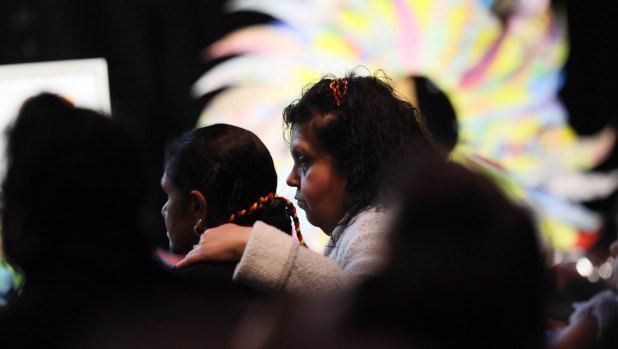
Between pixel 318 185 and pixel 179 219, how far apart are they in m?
0.27

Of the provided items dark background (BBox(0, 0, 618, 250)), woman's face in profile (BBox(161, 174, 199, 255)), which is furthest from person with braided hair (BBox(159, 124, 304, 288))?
dark background (BBox(0, 0, 618, 250))

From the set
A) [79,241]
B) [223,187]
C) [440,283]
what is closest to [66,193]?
[79,241]

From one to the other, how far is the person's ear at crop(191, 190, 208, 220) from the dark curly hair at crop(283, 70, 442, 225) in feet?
0.86

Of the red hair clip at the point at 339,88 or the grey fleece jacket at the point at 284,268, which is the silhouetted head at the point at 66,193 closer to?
the grey fleece jacket at the point at 284,268

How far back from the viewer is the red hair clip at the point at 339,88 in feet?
5.68

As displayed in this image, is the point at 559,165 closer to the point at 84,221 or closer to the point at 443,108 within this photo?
the point at 443,108

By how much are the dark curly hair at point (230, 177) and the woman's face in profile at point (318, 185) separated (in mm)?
106

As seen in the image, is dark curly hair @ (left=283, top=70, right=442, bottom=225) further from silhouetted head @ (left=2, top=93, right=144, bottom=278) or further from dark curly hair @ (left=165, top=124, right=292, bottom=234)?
silhouetted head @ (left=2, top=93, right=144, bottom=278)

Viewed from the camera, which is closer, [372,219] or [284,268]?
[284,268]

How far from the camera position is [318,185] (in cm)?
166

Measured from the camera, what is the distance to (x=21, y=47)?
126 inches

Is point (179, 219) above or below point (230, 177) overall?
below

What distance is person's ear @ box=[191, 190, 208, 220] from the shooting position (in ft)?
5.06

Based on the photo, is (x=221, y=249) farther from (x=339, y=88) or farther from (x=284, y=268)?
(x=339, y=88)
